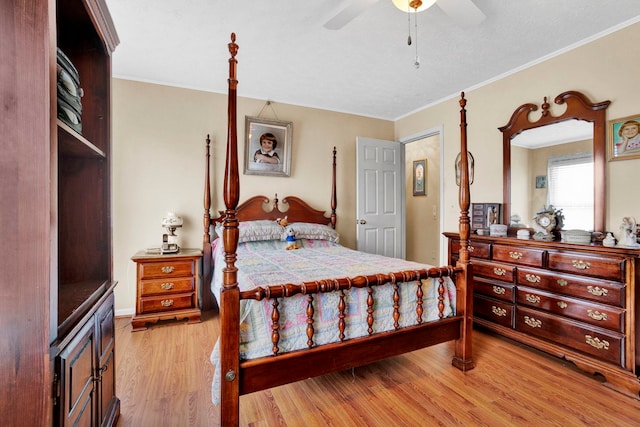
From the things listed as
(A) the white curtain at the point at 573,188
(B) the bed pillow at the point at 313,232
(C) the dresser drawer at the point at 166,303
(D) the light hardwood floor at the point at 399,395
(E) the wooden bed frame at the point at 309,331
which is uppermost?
(A) the white curtain at the point at 573,188

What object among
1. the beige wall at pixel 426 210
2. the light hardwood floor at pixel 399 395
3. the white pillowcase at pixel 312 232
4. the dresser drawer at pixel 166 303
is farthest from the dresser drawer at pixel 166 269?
the beige wall at pixel 426 210

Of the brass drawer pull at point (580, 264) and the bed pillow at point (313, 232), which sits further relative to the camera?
the bed pillow at point (313, 232)

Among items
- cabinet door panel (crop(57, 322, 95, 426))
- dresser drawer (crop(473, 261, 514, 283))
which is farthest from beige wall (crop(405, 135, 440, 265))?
cabinet door panel (crop(57, 322, 95, 426))

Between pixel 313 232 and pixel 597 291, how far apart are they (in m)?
2.61

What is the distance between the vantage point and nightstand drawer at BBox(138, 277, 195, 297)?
298cm

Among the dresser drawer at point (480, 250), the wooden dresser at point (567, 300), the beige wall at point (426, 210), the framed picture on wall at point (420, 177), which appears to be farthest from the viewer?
the framed picture on wall at point (420, 177)

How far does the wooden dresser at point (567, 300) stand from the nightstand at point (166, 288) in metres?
2.90

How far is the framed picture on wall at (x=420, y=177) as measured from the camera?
17.7 ft

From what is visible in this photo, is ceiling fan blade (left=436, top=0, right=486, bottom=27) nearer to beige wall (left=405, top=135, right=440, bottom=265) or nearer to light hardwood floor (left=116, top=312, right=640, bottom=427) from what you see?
light hardwood floor (left=116, top=312, right=640, bottom=427)

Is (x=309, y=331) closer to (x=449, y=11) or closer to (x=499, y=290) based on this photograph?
(x=499, y=290)

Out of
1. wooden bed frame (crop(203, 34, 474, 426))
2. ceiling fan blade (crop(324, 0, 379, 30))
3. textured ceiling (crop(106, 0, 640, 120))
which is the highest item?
textured ceiling (crop(106, 0, 640, 120))

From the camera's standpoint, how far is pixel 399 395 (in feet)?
6.35

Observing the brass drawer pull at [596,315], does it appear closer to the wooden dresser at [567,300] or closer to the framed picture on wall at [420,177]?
the wooden dresser at [567,300]

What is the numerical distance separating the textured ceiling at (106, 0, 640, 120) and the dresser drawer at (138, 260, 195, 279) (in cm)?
204
